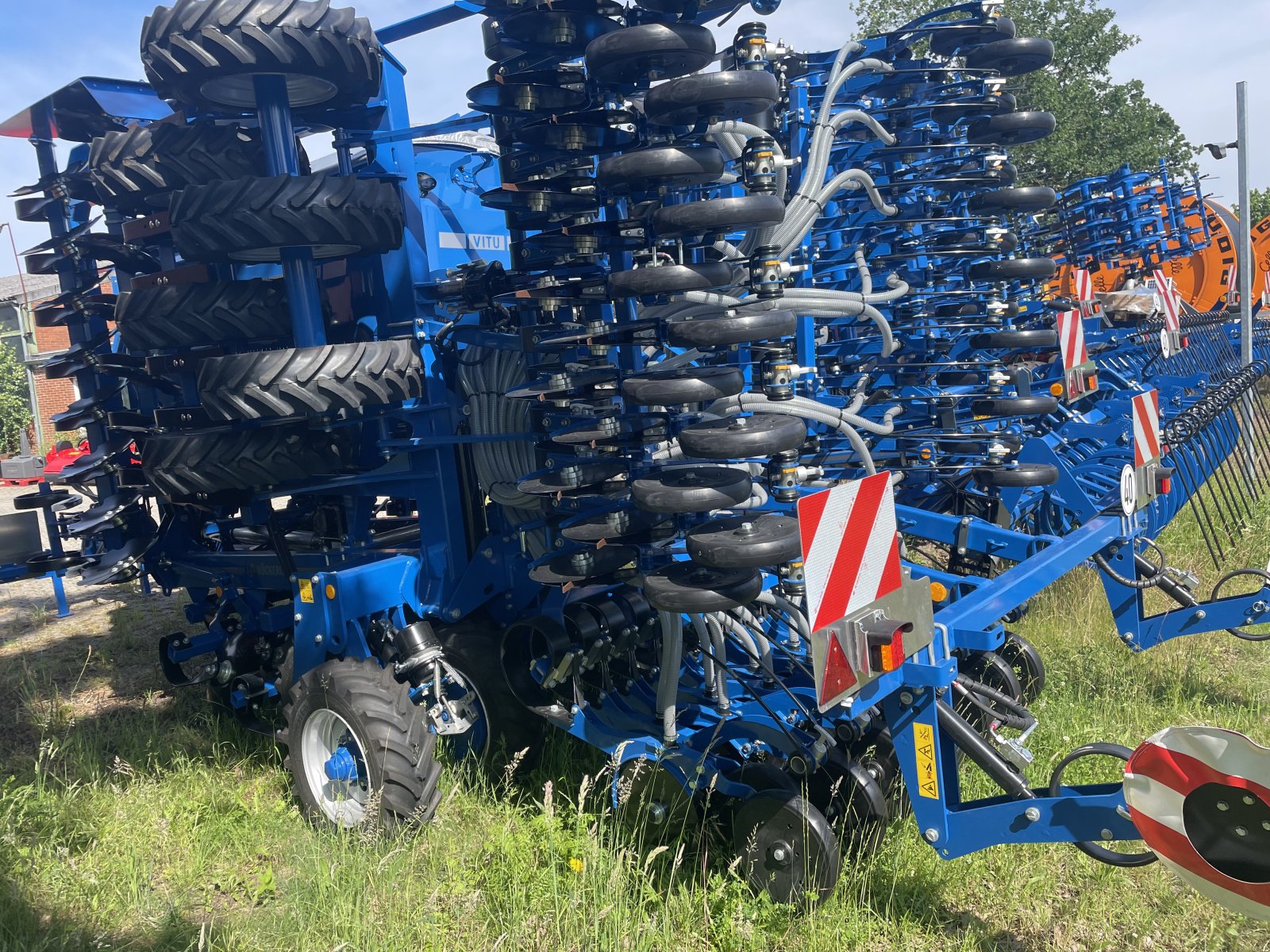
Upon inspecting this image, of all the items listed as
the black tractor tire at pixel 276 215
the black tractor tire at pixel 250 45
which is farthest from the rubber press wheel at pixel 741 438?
the black tractor tire at pixel 250 45

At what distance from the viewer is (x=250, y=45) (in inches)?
147

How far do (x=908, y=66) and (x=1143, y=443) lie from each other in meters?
2.40

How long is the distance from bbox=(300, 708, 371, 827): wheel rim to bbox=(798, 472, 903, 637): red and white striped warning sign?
212cm

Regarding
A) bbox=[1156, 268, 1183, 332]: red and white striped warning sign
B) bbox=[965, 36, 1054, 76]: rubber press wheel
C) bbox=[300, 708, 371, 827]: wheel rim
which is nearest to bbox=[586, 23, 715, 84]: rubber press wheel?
bbox=[965, 36, 1054, 76]: rubber press wheel

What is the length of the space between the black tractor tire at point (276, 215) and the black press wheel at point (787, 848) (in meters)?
2.62

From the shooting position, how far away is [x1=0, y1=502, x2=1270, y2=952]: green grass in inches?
118

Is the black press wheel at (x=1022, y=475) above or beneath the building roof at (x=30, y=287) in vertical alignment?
beneath

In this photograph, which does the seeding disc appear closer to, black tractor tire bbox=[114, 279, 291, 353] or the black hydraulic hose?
the black hydraulic hose

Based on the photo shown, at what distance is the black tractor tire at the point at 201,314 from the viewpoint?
425 cm

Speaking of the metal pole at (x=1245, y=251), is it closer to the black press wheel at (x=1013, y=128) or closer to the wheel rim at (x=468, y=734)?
the black press wheel at (x=1013, y=128)

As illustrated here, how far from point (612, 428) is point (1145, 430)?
7.82ft

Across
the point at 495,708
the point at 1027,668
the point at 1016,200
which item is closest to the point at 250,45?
the point at 495,708

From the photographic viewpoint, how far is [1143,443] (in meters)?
4.18

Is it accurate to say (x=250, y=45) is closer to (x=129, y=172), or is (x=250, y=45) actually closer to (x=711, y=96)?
(x=129, y=172)
